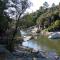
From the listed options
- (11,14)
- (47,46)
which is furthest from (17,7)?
(47,46)

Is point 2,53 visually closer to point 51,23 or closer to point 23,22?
point 23,22

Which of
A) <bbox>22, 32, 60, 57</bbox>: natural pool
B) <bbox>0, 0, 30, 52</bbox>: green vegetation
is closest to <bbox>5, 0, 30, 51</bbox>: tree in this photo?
<bbox>0, 0, 30, 52</bbox>: green vegetation

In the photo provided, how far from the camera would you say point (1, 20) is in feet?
89.6

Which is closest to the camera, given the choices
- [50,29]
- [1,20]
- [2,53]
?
[2,53]

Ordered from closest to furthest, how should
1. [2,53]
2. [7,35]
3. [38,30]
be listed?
[2,53], [7,35], [38,30]

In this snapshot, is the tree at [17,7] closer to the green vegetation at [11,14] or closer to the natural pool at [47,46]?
the green vegetation at [11,14]

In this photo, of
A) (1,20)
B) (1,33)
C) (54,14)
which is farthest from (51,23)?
(1,20)

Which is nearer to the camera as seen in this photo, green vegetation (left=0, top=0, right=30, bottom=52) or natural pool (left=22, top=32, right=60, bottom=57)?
green vegetation (left=0, top=0, right=30, bottom=52)

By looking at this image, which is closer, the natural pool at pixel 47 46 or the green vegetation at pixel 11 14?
the green vegetation at pixel 11 14

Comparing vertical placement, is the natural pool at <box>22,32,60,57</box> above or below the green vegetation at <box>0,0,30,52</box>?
below

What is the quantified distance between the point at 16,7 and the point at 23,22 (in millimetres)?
1915

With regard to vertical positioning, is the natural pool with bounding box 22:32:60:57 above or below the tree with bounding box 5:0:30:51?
below

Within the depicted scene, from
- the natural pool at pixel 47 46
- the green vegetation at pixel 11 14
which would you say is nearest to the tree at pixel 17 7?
the green vegetation at pixel 11 14

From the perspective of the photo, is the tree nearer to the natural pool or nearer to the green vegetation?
the green vegetation
